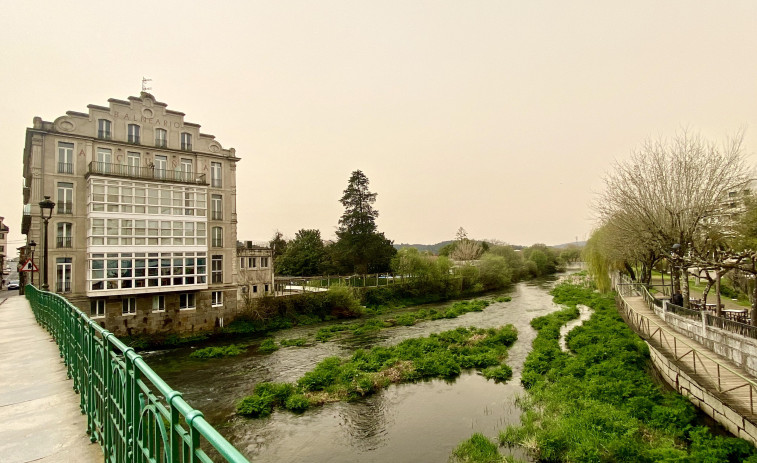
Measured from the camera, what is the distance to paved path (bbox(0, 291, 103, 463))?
3.75 m

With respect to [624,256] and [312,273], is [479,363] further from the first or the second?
[312,273]

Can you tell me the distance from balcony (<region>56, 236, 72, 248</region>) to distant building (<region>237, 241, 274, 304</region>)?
11.7 m

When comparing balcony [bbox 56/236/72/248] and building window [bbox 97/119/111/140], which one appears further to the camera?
building window [bbox 97/119/111/140]

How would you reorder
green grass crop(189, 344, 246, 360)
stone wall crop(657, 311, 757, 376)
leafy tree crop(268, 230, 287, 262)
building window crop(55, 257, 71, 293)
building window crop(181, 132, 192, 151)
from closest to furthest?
stone wall crop(657, 311, 757, 376), green grass crop(189, 344, 246, 360), building window crop(55, 257, 71, 293), building window crop(181, 132, 192, 151), leafy tree crop(268, 230, 287, 262)

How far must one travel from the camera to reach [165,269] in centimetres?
2641

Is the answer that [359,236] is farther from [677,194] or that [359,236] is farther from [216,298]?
[677,194]

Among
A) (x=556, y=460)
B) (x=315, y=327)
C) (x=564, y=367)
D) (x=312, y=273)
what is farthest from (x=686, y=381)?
(x=312, y=273)

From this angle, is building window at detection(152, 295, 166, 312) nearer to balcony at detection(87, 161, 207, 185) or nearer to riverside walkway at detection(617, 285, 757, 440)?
balcony at detection(87, 161, 207, 185)

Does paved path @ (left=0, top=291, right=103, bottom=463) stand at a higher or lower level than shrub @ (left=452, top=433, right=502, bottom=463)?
higher

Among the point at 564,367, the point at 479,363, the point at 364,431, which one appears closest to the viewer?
the point at 364,431

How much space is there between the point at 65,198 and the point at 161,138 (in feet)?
23.3

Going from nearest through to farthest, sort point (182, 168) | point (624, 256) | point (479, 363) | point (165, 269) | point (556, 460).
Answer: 1. point (556, 460)
2. point (479, 363)
3. point (165, 269)
4. point (182, 168)
5. point (624, 256)

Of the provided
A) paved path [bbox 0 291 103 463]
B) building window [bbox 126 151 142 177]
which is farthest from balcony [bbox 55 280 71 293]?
paved path [bbox 0 291 103 463]

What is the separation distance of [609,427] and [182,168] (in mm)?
29273
